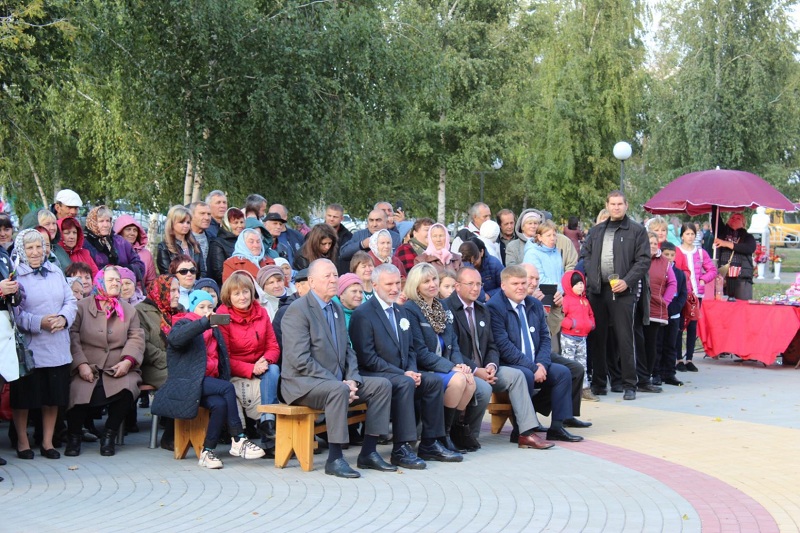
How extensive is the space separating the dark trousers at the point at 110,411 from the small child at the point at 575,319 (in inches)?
190

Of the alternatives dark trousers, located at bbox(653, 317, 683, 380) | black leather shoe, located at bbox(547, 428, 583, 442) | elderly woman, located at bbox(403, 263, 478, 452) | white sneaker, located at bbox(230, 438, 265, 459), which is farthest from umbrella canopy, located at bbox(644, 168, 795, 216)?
white sneaker, located at bbox(230, 438, 265, 459)

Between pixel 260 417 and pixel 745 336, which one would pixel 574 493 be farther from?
pixel 745 336

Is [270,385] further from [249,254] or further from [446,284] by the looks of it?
[249,254]

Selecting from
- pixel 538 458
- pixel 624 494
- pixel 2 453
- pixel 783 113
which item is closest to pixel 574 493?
pixel 624 494

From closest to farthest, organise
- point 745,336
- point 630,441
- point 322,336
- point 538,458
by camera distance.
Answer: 1. point 322,336
2. point 538,458
3. point 630,441
4. point 745,336

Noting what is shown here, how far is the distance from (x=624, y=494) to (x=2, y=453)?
484 cm

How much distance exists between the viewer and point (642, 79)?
42469 mm

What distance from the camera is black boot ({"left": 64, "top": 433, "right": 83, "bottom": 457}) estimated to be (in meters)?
8.18

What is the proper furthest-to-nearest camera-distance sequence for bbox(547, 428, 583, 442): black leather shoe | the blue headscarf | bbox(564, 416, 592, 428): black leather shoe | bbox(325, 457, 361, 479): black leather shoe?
the blue headscarf, bbox(564, 416, 592, 428): black leather shoe, bbox(547, 428, 583, 442): black leather shoe, bbox(325, 457, 361, 479): black leather shoe

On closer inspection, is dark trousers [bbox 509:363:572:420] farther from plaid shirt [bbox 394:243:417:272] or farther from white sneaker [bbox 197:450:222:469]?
white sneaker [bbox 197:450:222:469]

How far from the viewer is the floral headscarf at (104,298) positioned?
332 inches

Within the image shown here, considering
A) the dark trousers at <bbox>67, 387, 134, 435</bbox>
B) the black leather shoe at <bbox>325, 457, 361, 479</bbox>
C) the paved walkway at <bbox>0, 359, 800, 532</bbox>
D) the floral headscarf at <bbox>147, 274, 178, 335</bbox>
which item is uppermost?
the floral headscarf at <bbox>147, 274, 178, 335</bbox>

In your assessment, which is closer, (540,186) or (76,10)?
(76,10)

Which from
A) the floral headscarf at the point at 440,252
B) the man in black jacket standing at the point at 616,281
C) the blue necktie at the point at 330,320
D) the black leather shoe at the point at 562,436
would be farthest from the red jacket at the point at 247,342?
the man in black jacket standing at the point at 616,281
